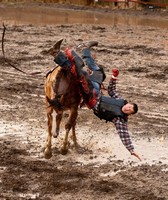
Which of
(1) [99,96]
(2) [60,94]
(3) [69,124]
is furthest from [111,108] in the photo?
(3) [69,124]

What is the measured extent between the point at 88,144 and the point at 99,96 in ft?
5.63

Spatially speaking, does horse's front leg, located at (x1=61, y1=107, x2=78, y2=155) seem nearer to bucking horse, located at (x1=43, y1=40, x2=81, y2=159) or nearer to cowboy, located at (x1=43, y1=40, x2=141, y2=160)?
bucking horse, located at (x1=43, y1=40, x2=81, y2=159)

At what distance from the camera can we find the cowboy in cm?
823

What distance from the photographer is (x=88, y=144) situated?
10.1 m

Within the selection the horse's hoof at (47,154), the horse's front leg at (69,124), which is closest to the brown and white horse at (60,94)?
the horse's front leg at (69,124)

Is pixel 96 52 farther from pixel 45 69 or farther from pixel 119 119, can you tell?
pixel 119 119

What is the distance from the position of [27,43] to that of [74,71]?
39.3ft

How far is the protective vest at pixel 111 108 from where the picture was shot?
8227 mm

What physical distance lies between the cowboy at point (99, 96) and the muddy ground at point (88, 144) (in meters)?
0.60

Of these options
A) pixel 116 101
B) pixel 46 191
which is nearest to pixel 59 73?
pixel 116 101

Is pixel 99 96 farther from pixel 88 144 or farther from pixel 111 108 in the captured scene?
pixel 88 144

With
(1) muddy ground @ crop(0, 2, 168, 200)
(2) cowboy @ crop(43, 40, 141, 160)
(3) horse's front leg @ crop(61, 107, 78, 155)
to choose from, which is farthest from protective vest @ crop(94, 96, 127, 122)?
(1) muddy ground @ crop(0, 2, 168, 200)

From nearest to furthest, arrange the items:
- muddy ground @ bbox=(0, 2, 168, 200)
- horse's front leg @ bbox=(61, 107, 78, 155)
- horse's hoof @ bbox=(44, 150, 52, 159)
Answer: muddy ground @ bbox=(0, 2, 168, 200)
horse's front leg @ bbox=(61, 107, 78, 155)
horse's hoof @ bbox=(44, 150, 52, 159)

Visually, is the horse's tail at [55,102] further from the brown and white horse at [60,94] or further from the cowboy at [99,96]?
the cowboy at [99,96]
